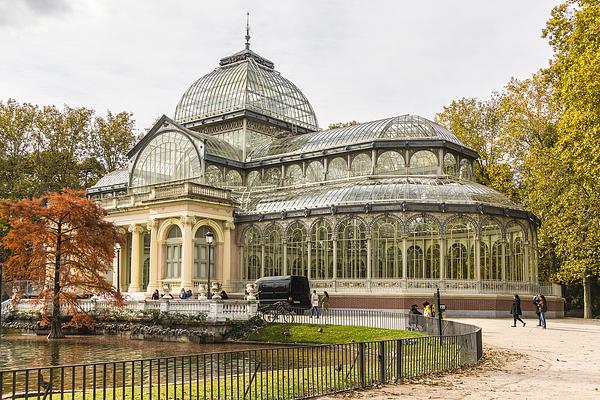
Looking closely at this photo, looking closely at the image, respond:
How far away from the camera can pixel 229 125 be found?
177 feet

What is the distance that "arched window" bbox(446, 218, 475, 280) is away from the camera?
38594 mm

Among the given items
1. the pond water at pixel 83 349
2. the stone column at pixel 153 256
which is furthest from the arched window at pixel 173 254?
the pond water at pixel 83 349

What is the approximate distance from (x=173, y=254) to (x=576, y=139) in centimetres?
2535

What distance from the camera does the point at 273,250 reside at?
43.7 meters

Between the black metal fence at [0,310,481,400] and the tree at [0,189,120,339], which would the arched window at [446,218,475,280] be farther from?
the black metal fence at [0,310,481,400]

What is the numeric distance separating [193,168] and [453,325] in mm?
31279

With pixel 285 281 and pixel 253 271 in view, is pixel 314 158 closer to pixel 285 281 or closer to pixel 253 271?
pixel 253 271

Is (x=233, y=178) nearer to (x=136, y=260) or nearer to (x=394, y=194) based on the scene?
(x=136, y=260)

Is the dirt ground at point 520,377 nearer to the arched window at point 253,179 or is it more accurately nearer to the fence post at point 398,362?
the fence post at point 398,362

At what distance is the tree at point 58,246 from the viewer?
1294 inches

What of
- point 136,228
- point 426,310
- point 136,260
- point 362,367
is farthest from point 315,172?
point 362,367

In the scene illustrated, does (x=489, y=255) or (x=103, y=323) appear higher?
(x=489, y=255)

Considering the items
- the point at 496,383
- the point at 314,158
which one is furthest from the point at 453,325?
the point at 314,158

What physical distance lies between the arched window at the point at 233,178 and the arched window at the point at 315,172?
605 centimetres
